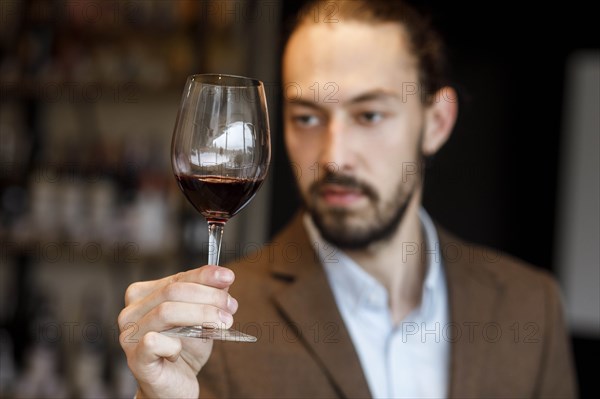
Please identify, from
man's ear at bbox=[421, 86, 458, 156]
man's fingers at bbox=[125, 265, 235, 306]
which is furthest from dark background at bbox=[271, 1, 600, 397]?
man's fingers at bbox=[125, 265, 235, 306]

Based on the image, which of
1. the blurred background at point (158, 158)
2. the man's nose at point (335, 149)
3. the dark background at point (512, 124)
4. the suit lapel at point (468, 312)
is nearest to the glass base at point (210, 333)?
the man's nose at point (335, 149)

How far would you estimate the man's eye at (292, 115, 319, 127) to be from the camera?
1.58m

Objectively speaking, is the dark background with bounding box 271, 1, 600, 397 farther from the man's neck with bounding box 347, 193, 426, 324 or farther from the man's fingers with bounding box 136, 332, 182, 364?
the man's fingers with bounding box 136, 332, 182, 364

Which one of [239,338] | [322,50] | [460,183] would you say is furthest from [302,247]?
[460,183]

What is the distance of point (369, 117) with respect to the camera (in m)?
1.62

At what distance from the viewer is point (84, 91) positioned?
10.9ft

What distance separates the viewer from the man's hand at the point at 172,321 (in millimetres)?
1010

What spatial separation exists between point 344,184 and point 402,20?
16.1 inches

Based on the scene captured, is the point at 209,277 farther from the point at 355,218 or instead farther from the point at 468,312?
the point at 468,312

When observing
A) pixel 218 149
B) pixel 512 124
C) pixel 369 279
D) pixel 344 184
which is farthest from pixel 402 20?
pixel 512 124

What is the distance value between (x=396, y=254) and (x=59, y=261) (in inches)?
87.2

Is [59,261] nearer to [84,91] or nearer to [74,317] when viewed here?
[74,317]

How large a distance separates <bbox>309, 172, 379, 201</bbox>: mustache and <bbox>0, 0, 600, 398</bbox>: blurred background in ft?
5.50

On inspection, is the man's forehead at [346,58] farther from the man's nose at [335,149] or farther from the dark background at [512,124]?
the dark background at [512,124]
